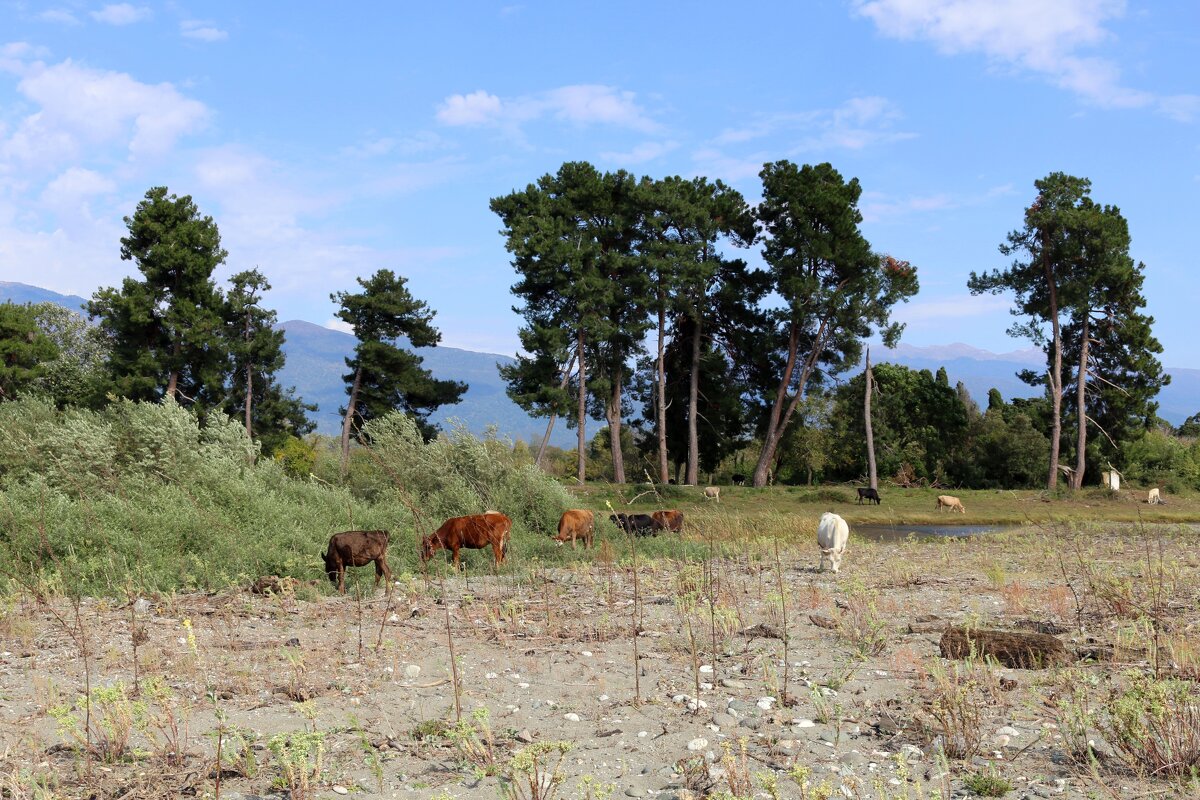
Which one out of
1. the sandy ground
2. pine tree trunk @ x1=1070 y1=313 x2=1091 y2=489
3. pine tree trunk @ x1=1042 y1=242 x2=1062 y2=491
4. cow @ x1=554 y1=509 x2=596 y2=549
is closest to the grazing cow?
the sandy ground

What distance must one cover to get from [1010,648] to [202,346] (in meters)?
43.4

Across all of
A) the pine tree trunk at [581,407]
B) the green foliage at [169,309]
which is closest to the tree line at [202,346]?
the green foliage at [169,309]

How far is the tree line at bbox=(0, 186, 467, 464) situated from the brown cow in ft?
70.6

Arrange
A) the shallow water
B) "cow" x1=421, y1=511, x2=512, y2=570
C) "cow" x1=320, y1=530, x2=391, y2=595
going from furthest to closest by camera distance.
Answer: the shallow water, "cow" x1=421, y1=511, x2=512, y2=570, "cow" x1=320, y1=530, x2=391, y2=595

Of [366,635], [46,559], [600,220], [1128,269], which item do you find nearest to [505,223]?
[600,220]

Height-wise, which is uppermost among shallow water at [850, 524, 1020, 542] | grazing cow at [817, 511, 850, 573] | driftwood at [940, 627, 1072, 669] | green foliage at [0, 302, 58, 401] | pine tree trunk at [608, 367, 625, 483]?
green foliage at [0, 302, 58, 401]

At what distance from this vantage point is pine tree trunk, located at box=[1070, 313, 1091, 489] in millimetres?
48875

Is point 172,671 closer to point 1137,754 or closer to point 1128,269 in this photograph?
point 1137,754

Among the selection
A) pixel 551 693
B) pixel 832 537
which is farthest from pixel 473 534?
pixel 551 693

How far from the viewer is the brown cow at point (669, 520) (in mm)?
24383

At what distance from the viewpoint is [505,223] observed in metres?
51.7

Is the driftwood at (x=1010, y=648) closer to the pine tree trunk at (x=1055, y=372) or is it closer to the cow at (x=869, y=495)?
the cow at (x=869, y=495)

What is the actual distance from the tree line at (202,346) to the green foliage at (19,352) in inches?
2.6

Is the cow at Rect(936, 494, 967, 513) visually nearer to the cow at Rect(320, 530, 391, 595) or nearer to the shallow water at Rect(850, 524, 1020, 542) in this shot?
the shallow water at Rect(850, 524, 1020, 542)
